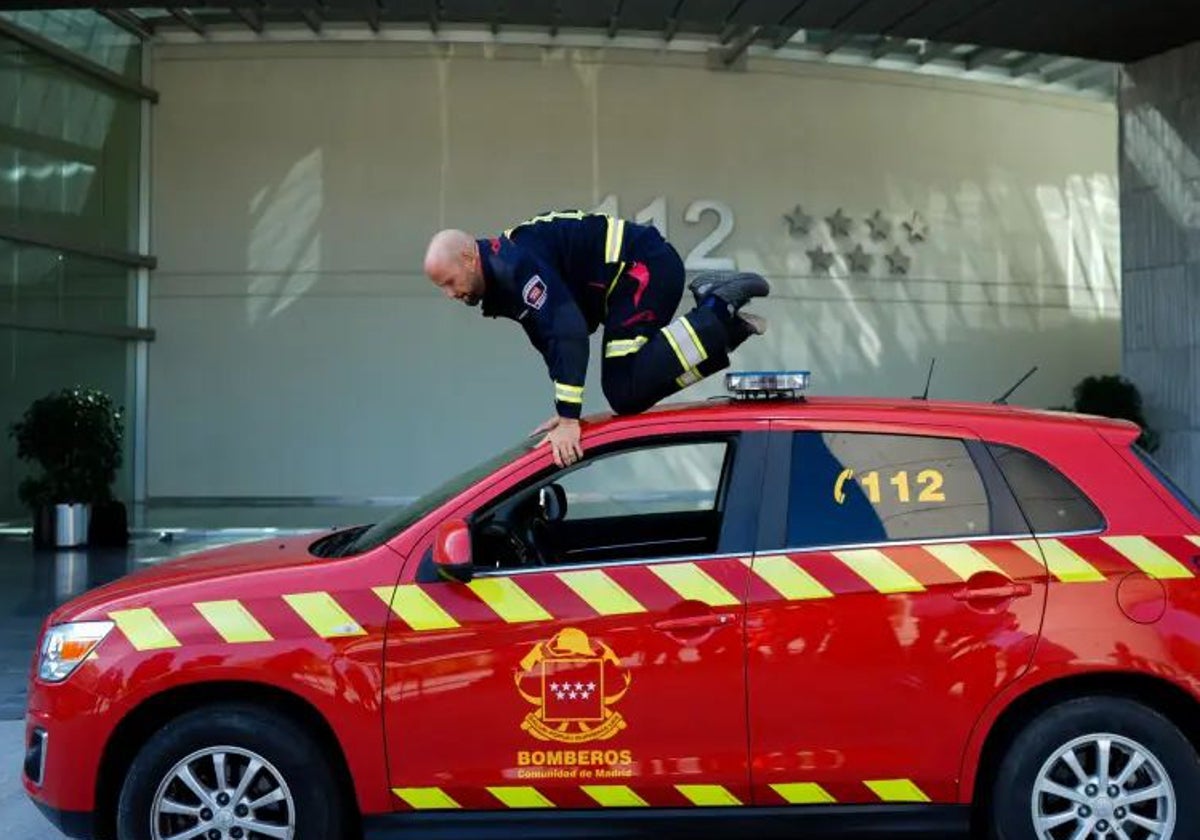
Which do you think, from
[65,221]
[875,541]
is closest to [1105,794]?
[875,541]

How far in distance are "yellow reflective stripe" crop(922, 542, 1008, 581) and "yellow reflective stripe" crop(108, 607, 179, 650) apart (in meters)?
2.46

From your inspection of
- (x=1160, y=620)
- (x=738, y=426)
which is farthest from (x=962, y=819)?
(x=738, y=426)

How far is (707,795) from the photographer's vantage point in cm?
373

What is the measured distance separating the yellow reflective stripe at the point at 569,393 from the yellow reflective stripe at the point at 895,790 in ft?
5.19

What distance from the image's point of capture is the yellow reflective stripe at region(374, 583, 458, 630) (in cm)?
375

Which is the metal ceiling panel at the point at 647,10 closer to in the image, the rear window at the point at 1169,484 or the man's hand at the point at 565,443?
the man's hand at the point at 565,443

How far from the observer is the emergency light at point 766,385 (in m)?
4.19

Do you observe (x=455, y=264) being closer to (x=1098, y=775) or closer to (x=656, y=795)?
(x=656, y=795)

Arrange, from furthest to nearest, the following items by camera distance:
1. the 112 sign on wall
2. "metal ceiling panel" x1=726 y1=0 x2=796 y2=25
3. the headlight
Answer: the 112 sign on wall < "metal ceiling panel" x1=726 y1=0 x2=796 y2=25 < the headlight

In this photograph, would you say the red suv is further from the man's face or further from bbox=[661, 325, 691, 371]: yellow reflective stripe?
the man's face

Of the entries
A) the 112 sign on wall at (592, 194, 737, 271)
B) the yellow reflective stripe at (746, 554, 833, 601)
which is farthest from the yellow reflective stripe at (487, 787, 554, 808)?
the 112 sign on wall at (592, 194, 737, 271)

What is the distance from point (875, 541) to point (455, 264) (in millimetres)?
1794

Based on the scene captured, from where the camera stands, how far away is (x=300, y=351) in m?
19.1

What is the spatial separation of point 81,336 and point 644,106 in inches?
368
